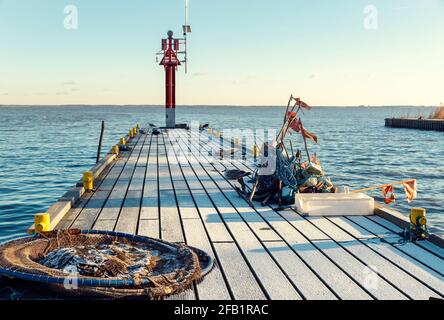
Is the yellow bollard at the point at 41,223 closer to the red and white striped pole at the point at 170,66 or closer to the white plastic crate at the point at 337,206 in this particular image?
the white plastic crate at the point at 337,206

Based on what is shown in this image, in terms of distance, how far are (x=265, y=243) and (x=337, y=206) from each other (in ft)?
7.55

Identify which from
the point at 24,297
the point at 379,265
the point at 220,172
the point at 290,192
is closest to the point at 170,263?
the point at 24,297

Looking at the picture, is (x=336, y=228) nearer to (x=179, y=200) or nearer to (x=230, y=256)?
(x=230, y=256)

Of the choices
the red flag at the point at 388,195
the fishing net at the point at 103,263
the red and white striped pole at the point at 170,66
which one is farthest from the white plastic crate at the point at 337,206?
the red and white striped pole at the point at 170,66

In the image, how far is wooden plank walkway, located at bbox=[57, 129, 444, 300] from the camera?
5.32 metres

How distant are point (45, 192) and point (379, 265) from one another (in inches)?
665

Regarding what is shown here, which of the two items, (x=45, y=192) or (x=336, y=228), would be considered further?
(x=45, y=192)

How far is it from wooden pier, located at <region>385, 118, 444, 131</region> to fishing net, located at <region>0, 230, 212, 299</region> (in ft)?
241

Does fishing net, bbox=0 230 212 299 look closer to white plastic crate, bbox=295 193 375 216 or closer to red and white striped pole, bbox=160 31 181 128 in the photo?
white plastic crate, bbox=295 193 375 216

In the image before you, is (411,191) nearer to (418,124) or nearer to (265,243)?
(265,243)

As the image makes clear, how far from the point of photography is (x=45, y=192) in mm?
20219

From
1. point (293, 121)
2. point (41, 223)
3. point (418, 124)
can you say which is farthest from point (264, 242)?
point (418, 124)

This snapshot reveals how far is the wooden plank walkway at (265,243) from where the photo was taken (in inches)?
209

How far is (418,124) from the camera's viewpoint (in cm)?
7750
